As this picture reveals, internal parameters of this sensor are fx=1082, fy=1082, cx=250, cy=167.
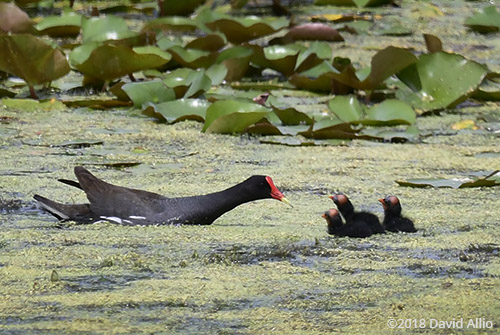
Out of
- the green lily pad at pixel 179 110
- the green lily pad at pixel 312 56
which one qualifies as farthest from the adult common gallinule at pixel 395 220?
the green lily pad at pixel 312 56

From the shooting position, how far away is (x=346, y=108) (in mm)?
5785

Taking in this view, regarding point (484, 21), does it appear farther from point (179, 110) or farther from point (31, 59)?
point (31, 59)

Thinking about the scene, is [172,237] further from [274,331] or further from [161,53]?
[161,53]

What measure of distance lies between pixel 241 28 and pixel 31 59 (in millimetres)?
1803

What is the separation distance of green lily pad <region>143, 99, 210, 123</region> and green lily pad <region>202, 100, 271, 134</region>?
0.22m

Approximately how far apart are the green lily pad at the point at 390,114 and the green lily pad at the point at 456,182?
120 cm

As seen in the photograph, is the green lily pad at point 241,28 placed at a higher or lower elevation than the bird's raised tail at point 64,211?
lower

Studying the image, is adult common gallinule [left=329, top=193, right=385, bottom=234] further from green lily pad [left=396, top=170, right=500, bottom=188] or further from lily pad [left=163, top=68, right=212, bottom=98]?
lily pad [left=163, top=68, right=212, bottom=98]

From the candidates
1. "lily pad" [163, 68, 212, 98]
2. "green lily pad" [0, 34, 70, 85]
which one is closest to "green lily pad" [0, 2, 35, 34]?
"green lily pad" [0, 34, 70, 85]

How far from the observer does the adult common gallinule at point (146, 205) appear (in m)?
3.88

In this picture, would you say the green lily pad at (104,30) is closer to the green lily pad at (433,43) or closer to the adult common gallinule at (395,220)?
the green lily pad at (433,43)

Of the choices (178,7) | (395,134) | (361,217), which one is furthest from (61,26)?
(361,217)

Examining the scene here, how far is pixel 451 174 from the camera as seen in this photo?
4.79m

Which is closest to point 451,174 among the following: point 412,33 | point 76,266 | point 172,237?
point 172,237
